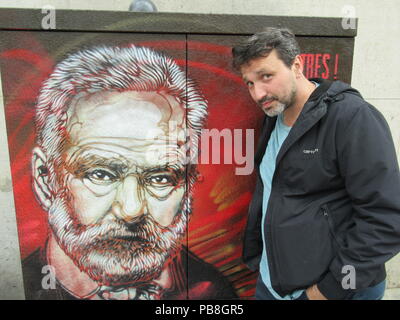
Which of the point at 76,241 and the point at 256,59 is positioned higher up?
the point at 256,59

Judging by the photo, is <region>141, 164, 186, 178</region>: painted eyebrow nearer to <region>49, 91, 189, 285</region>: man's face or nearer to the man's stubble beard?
<region>49, 91, 189, 285</region>: man's face

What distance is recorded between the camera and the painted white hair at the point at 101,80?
1958mm

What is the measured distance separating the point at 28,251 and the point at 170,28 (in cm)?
180

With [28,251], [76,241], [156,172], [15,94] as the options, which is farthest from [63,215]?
[15,94]

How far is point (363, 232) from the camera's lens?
52.4 inches

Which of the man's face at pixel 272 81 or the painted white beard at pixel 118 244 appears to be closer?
the man's face at pixel 272 81

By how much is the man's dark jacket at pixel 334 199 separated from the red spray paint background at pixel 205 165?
2.07ft

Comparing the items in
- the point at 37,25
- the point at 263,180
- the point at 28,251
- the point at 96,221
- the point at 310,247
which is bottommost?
the point at 28,251

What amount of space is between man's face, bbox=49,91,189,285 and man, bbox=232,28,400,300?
75 centimetres

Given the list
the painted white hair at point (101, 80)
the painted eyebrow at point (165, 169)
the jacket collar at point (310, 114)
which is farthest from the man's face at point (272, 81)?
the painted eyebrow at point (165, 169)

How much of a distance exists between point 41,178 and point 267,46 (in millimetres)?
1657

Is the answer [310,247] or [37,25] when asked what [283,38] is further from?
[37,25]

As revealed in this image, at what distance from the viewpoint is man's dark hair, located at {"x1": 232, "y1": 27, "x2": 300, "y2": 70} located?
4.66 feet

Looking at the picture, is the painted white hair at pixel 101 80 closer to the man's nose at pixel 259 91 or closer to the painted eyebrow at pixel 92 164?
the painted eyebrow at pixel 92 164
